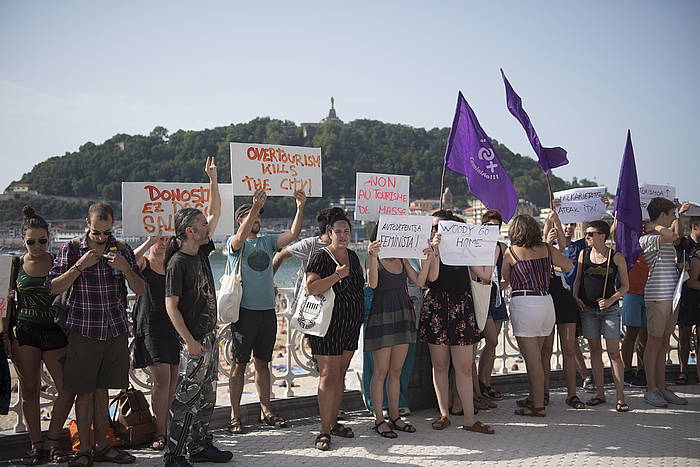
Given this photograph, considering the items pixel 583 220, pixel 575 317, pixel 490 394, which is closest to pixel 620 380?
pixel 575 317

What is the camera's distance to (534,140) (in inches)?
274

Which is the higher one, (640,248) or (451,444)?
(640,248)

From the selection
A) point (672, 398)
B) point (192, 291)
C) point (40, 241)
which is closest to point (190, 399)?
point (192, 291)

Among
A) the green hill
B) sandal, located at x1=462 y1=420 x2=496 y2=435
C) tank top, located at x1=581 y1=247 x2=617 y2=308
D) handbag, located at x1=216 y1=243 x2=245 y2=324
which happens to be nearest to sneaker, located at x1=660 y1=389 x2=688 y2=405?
tank top, located at x1=581 y1=247 x2=617 y2=308

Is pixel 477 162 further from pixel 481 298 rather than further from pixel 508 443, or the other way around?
pixel 508 443

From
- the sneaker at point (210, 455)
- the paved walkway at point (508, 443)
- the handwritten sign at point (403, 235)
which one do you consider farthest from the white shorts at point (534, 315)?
the sneaker at point (210, 455)

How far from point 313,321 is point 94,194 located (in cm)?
7497

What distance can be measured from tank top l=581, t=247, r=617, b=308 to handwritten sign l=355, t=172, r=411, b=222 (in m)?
1.93

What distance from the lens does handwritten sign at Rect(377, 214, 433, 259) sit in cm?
545

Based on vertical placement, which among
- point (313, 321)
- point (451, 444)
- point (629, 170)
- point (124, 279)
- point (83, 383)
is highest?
point (629, 170)

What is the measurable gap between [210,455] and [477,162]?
3.86 m

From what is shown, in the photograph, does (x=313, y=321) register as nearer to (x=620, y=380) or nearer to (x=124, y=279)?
(x=124, y=279)

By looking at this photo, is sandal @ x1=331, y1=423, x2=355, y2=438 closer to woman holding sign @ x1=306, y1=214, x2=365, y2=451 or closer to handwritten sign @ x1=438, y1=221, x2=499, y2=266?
woman holding sign @ x1=306, y1=214, x2=365, y2=451

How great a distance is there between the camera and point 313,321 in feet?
17.0
